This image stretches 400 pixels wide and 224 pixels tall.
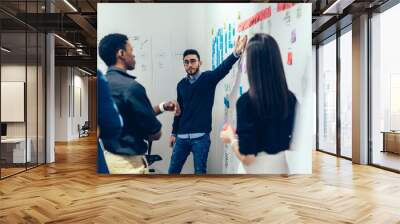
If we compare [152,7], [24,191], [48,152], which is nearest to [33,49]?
[48,152]

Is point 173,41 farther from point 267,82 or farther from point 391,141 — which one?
point 391,141

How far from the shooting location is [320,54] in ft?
38.4

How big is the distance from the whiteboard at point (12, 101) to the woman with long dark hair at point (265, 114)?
4140 millimetres

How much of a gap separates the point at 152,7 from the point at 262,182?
3.47 metres

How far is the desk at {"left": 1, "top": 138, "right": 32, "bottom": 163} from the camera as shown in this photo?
7.09m

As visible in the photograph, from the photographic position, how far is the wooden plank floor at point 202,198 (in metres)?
4.13

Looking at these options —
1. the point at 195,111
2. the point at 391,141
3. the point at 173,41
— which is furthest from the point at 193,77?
the point at 391,141

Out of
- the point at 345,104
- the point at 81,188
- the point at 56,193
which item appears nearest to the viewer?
the point at 56,193

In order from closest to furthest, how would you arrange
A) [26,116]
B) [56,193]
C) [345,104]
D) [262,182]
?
[56,193], [262,182], [26,116], [345,104]

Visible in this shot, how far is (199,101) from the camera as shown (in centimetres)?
659

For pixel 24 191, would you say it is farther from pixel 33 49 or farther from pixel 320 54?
pixel 320 54

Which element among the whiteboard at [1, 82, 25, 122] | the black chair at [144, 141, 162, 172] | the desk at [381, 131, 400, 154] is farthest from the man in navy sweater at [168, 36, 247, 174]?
the desk at [381, 131, 400, 154]

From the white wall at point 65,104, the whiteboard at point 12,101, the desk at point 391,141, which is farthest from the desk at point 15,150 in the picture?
the white wall at point 65,104

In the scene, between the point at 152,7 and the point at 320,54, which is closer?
the point at 152,7
